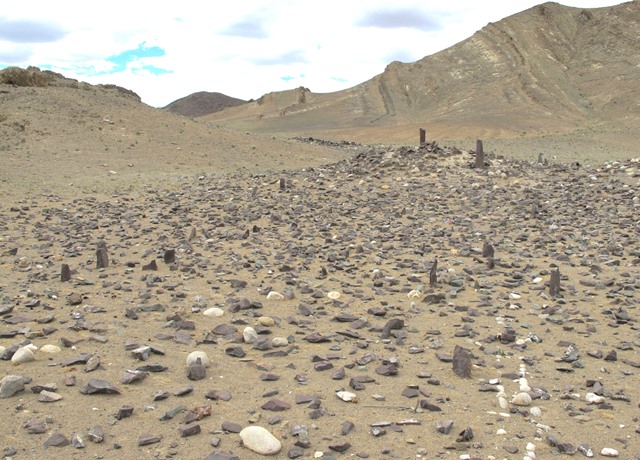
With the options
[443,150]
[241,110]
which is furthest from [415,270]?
[241,110]

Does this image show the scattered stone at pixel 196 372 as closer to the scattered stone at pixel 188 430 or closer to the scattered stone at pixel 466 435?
the scattered stone at pixel 188 430

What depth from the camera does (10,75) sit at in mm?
25688

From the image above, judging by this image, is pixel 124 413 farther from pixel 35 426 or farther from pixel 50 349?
pixel 50 349

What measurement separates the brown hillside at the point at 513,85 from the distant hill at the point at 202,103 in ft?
172

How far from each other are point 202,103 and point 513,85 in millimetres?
83880

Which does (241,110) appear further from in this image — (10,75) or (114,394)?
(114,394)

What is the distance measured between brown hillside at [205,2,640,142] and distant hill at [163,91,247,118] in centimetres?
5253

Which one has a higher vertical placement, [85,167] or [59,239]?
[85,167]

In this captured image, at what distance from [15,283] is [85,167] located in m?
11.2

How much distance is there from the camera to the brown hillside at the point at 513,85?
49844 millimetres

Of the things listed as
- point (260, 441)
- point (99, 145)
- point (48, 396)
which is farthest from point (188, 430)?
point (99, 145)

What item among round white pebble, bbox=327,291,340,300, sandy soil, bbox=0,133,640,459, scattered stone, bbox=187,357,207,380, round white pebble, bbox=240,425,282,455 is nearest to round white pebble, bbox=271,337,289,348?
sandy soil, bbox=0,133,640,459

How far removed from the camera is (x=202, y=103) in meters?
127

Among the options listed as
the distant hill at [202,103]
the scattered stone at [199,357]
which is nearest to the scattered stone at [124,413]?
the scattered stone at [199,357]
